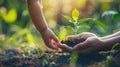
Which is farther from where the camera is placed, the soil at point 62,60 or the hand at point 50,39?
the hand at point 50,39

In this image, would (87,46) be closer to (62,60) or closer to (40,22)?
(62,60)

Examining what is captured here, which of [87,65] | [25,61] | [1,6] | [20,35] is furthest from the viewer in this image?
[1,6]

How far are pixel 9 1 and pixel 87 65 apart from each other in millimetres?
3180

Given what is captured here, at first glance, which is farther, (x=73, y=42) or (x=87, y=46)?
(x=73, y=42)

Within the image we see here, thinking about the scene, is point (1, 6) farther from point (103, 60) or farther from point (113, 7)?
point (103, 60)

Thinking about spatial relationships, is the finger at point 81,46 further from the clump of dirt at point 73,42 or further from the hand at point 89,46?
the clump of dirt at point 73,42

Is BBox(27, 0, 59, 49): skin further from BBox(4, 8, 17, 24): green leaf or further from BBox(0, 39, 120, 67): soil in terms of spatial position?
BBox(4, 8, 17, 24): green leaf

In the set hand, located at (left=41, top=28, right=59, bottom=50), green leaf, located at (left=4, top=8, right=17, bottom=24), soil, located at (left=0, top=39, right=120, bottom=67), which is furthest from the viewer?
green leaf, located at (left=4, top=8, right=17, bottom=24)

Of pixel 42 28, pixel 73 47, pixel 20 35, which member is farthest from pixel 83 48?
pixel 20 35

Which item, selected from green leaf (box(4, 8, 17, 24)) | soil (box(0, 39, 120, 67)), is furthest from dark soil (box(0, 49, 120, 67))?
green leaf (box(4, 8, 17, 24))

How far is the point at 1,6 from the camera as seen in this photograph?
4840 millimetres

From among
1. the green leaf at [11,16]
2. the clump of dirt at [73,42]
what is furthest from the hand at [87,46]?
the green leaf at [11,16]

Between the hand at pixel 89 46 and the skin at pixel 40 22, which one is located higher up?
the skin at pixel 40 22

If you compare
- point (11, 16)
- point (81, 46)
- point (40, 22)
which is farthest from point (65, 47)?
point (11, 16)
